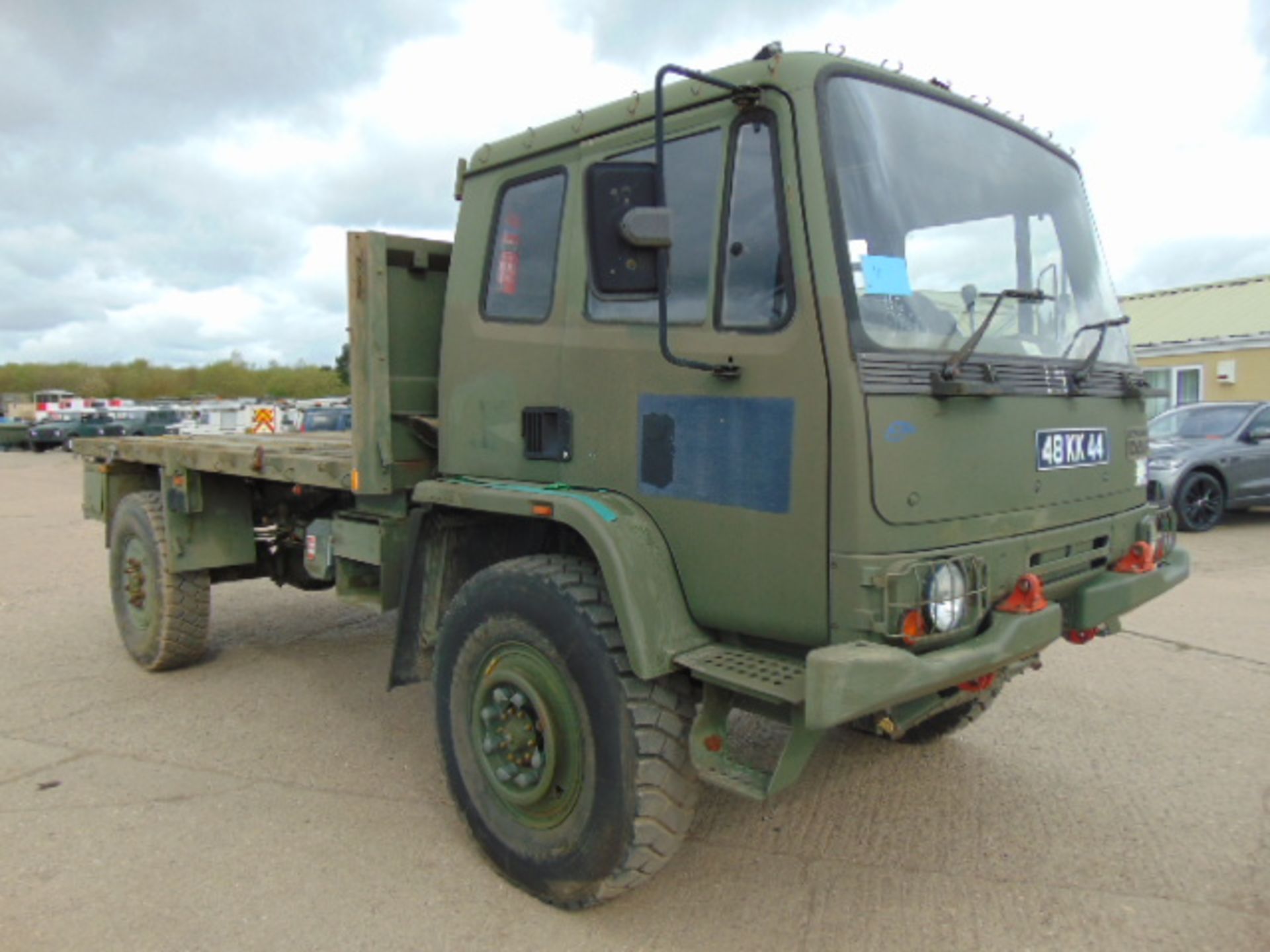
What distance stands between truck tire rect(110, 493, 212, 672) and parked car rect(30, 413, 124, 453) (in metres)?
32.2

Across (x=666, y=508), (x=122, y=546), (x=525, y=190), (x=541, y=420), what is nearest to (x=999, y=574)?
(x=666, y=508)

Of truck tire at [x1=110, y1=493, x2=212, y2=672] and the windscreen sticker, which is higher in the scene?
the windscreen sticker

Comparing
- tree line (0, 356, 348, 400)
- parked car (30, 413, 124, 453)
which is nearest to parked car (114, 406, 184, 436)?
parked car (30, 413, 124, 453)

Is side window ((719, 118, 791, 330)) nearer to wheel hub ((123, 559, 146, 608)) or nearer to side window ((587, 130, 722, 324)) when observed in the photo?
side window ((587, 130, 722, 324))

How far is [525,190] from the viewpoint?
3789 millimetres

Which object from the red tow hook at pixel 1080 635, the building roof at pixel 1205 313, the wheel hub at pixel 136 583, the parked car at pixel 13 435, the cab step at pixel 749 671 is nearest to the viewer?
the cab step at pixel 749 671

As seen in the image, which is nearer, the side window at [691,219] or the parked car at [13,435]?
the side window at [691,219]

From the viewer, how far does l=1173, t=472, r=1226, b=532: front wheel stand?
1176 centimetres

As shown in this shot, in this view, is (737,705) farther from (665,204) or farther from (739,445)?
(665,204)

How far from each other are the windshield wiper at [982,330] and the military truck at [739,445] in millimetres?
37

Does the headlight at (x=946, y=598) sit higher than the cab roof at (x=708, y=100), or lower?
lower

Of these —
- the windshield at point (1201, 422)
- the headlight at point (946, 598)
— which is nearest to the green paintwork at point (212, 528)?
the headlight at point (946, 598)

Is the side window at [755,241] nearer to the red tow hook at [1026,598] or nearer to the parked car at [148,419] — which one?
the red tow hook at [1026,598]

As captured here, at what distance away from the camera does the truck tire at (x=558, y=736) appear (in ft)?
9.80
